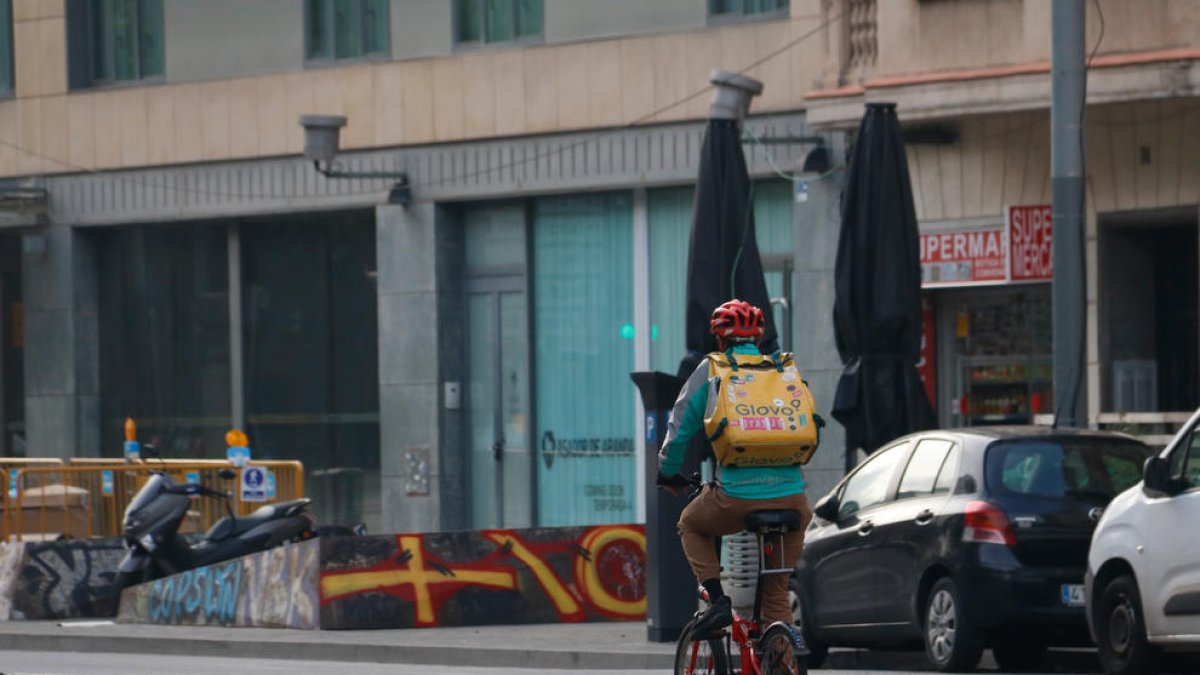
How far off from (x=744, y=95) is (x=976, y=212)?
2.80 meters

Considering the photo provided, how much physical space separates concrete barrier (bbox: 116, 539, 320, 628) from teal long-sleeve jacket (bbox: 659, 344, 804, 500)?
25.4 feet

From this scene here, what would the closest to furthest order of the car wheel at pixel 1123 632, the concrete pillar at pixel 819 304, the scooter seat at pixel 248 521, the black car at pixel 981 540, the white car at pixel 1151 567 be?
the white car at pixel 1151 567 → the car wheel at pixel 1123 632 → the black car at pixel 981 540 → the scooter seat at pixel 248 521 → the concrete pillar at pixel 819 304

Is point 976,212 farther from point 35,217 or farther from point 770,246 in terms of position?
point 35,217

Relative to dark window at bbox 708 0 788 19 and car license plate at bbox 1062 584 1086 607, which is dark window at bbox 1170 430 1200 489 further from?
dark window at bbox 708 0 788 19

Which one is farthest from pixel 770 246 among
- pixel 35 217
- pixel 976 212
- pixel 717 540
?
pixel 717 540

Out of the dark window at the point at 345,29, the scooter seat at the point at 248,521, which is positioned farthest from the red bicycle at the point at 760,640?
the dark window at the point at 345,29

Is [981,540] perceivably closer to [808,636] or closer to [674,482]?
[808,636]

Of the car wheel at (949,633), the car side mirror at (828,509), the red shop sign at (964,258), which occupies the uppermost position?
the red shop sign at (964,258)

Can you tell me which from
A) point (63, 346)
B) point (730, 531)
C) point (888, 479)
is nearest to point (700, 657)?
point (730, 531)

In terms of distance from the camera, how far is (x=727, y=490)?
10.4m

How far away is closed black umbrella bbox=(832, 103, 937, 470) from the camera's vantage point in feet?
57.8

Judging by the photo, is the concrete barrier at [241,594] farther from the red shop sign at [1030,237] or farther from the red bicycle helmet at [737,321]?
A: the red bicycle helmet at [737,321]

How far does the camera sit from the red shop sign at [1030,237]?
21062 mm

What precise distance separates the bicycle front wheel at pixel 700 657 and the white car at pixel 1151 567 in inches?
112
